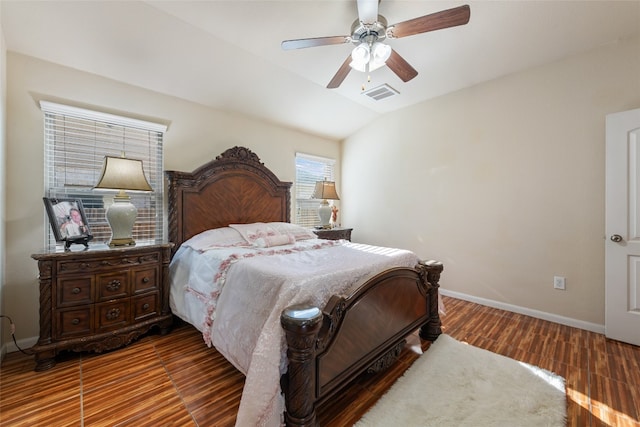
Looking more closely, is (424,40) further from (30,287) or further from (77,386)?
(30,287)

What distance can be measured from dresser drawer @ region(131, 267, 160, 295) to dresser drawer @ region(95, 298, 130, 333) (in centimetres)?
12

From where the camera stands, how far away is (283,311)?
1308 mm

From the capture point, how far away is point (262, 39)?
254cm

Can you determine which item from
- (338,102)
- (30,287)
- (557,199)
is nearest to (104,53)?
(30,287)

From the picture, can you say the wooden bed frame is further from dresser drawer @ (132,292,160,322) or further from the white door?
the white door

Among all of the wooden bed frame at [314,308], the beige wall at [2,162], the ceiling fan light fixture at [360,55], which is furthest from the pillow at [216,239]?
the ceiling fan light fixture at [360,55]

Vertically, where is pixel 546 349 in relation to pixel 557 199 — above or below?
below

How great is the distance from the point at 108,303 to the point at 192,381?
100cm

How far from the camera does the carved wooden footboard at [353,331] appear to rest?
1280 millimetres

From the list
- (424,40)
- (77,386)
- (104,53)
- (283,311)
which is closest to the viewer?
(283,311)

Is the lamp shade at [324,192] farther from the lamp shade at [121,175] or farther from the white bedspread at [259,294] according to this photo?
the lamp shade at [121,175]

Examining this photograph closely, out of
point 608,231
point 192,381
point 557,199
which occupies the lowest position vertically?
point 192,381

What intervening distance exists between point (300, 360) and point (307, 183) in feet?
11.2

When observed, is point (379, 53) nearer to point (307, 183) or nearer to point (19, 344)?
point (307, 183)
